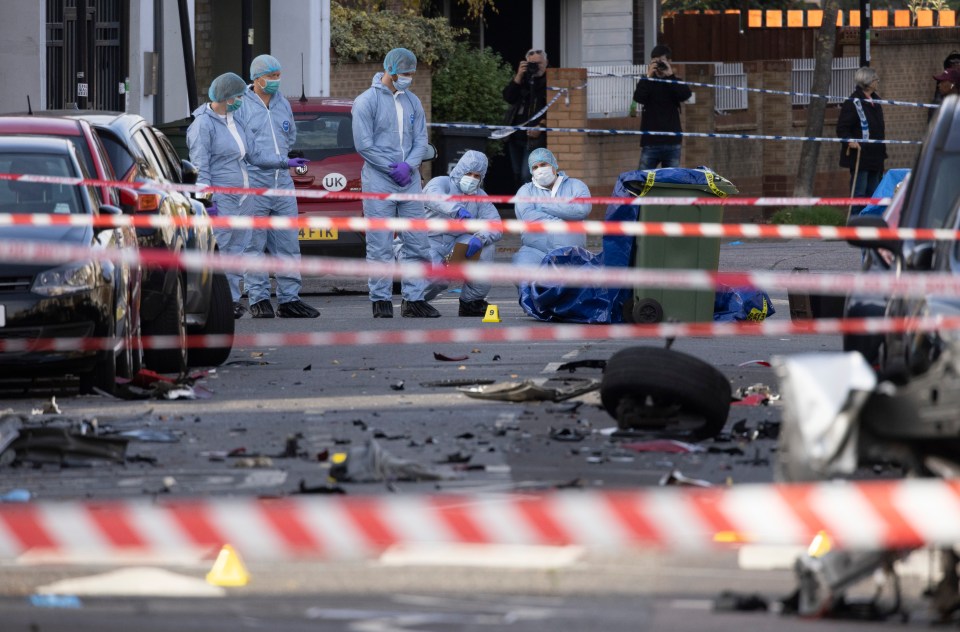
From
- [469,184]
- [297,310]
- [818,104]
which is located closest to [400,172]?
[297,310]

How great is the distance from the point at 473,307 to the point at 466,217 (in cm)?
110

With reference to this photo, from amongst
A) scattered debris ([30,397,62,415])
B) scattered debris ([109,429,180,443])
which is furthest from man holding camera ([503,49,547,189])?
scattered debris ([109,429,180,443])

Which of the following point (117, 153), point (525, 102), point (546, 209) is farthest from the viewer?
point (525, 102)

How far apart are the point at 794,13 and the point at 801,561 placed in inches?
1540

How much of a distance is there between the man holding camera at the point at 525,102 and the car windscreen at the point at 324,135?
719 cm

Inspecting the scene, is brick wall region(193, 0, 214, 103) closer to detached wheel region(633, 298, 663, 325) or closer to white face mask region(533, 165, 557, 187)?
white face mask region(533, 165, 557, 187)

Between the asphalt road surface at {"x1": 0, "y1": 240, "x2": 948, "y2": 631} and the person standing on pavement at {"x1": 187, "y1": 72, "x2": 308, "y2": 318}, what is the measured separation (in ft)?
4.84

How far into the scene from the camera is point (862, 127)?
→ 81.2 feet

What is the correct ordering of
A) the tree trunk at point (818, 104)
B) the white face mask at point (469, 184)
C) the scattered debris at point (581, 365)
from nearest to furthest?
1. the scattered debris at point (581, 365)
2. the white face mask at point (469, 184)
3. the tree trunk at point (818, 104)

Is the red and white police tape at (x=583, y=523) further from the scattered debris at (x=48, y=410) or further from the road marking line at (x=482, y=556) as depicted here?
the scattered debris at (x=48, y=410)

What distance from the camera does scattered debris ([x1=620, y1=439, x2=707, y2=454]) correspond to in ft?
30.2

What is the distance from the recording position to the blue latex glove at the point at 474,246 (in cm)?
1703

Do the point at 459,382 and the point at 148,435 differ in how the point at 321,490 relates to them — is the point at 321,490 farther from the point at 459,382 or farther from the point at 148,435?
the point at 459,382

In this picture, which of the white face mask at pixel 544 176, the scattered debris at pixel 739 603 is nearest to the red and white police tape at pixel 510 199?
the white face mask at pixel 544 176
